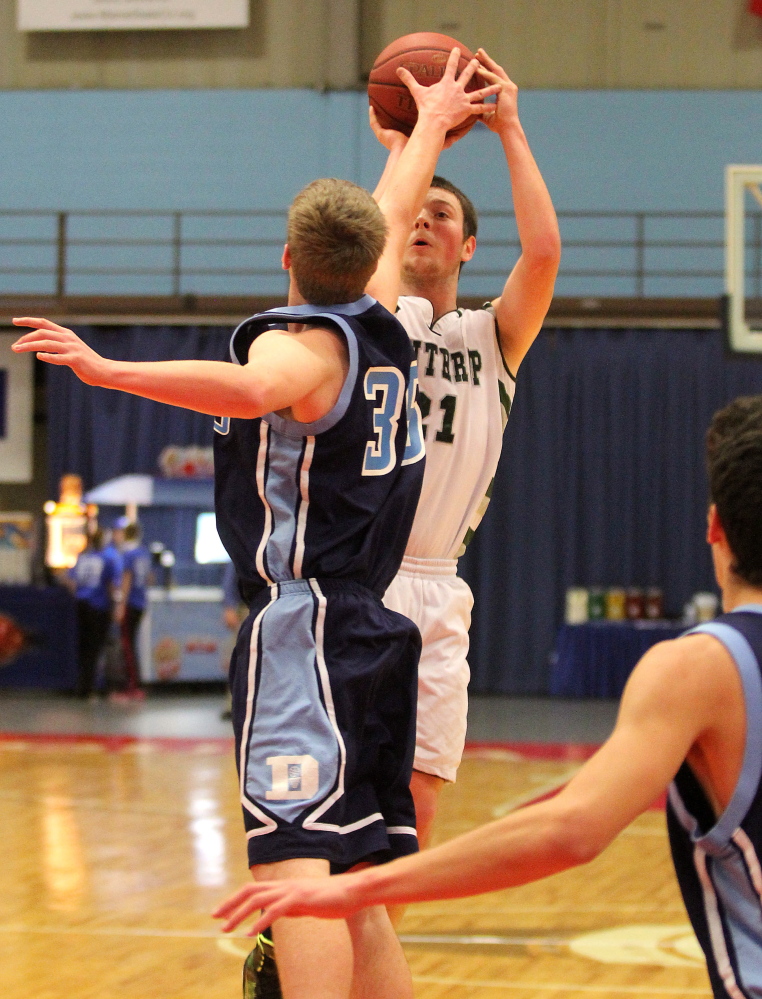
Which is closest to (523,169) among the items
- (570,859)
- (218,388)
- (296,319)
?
(296,319)

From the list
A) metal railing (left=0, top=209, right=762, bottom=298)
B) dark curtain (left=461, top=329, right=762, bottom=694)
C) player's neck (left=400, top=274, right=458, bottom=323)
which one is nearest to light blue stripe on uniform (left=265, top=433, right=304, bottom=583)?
player's neck (left=400, top=274, right=458, bottom=323)

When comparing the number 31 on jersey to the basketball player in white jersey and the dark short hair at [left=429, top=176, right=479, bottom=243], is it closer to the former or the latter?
the basketball player in white jersey

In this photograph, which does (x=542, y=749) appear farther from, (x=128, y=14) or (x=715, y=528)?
(x=128, y=14)

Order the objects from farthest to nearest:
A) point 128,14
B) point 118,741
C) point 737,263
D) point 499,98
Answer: point 128,14, point 118,741, point 737,263, point 499,98

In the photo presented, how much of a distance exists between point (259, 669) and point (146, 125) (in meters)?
12.5

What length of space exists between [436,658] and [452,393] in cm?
58

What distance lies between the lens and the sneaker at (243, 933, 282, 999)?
84.6 inches

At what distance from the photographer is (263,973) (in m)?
2.16

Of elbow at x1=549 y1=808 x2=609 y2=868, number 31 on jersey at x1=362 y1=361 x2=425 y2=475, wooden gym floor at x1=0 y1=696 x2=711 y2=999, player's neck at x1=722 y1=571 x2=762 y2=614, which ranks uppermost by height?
number 31 on jersey at x1=362 y1=361 x2=425 y2=475

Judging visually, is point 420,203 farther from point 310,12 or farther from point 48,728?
point 310,12

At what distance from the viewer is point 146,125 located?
1352 cm

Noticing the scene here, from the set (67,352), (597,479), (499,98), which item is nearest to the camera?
(67,352)

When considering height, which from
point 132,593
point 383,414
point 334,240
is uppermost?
point 334,240

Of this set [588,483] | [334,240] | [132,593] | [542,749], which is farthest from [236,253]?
[334,240]
